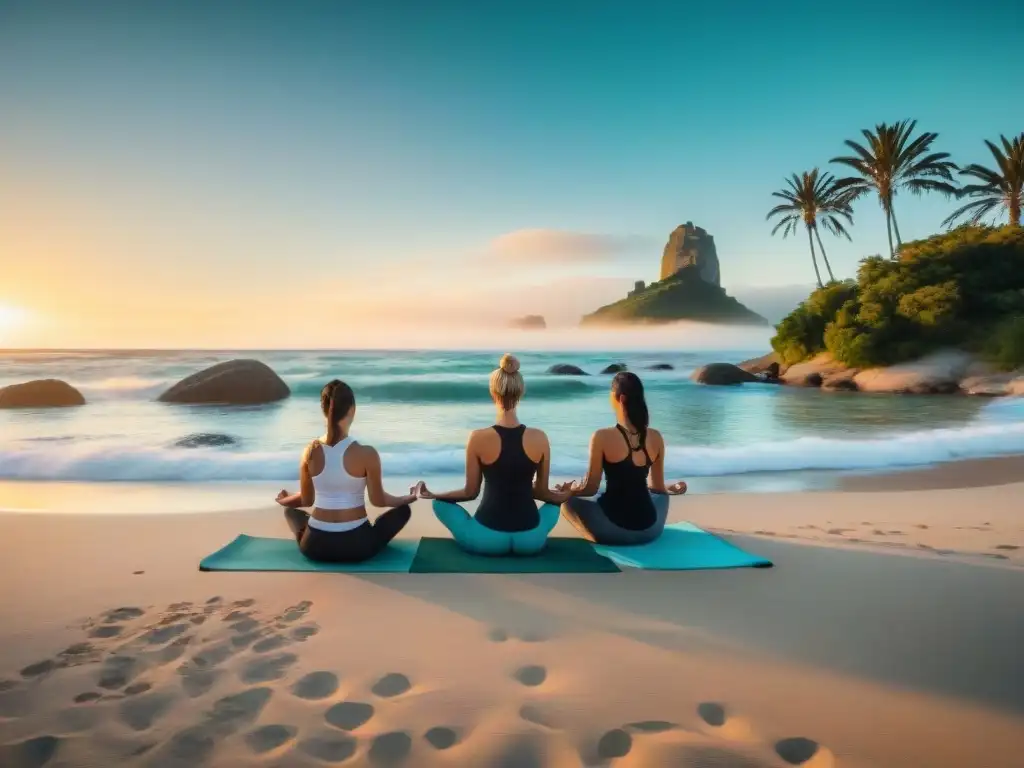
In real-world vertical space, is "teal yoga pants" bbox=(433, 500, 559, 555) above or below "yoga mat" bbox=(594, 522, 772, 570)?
above

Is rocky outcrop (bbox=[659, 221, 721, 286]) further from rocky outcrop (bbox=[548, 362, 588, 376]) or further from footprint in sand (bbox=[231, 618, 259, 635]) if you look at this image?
footprint in sand (bbox=[231, 618, 259, 635])

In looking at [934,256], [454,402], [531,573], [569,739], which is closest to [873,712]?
[569,739]

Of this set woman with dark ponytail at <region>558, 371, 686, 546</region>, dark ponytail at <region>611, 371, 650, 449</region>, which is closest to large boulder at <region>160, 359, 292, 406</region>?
woman with dark ponytail at <region>558, 371, 686, 546</region>

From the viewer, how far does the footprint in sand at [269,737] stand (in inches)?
84.4

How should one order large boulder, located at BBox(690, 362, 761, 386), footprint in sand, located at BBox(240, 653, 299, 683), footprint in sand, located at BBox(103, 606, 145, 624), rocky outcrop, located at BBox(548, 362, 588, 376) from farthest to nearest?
1. rocky outcrop, located at BBox(548, 362, 588, 376)
2. large boulder, located at BBox(690, 362, 761, 386)
3. footprint in sand, located at BBox(103, 606, 145, 624)
4. footprint in sand, located at BBox(240, 653, 299, 683)

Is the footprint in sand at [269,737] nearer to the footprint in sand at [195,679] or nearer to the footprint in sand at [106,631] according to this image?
the footprint in sand at [195,679]

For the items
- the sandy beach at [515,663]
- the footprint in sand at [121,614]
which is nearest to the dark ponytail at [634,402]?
the sandy beach at [515,663]

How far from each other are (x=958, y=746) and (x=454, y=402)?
2009 cm

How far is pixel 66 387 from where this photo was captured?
1568 centimetres

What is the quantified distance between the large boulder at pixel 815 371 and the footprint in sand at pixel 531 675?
25522 mm

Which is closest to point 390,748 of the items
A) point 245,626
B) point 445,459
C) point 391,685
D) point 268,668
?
point 391,685

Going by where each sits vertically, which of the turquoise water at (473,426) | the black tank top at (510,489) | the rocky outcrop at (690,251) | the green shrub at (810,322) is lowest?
the turquoise water at (473,426)

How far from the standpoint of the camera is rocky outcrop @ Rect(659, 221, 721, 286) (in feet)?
317

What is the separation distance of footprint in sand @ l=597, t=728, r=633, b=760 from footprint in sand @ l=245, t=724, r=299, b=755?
42.5 inches
